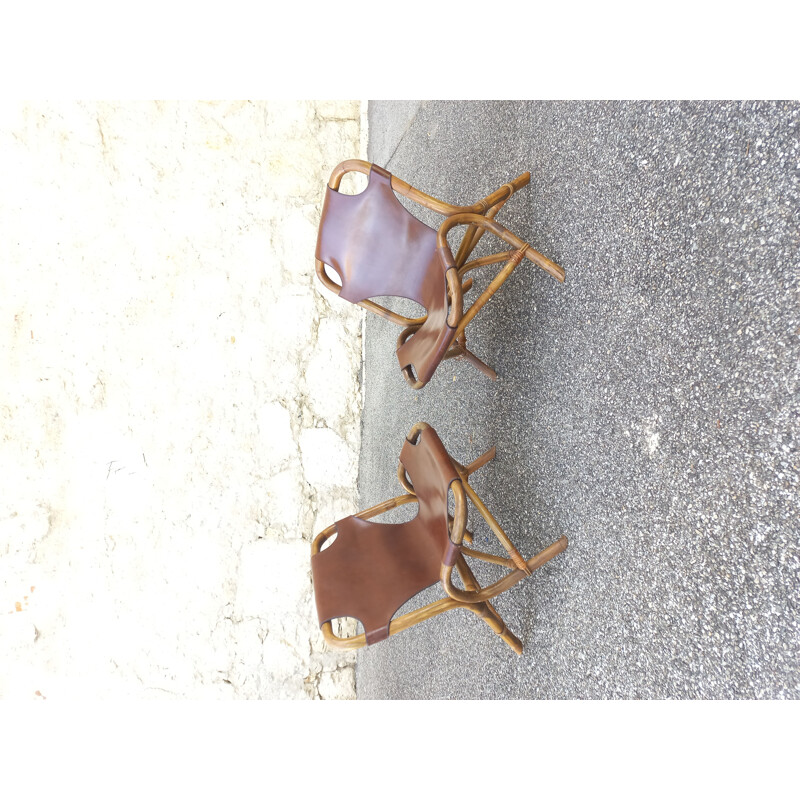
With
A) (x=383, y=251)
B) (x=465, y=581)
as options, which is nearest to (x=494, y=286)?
(x=383, y=251)

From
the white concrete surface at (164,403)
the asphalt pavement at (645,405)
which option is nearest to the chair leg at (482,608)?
the asphalt pavement at (645,405)

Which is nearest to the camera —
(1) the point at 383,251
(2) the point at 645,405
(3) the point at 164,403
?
(2) the point at 645,405

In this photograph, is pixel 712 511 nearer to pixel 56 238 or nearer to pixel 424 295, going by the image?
pixel 424 295

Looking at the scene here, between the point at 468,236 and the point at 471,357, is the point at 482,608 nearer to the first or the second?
the point at 471,357

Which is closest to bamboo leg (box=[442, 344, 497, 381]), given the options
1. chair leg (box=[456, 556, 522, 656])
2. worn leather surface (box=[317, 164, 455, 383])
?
worn leather surface (box=[317, 164, 455, 383])

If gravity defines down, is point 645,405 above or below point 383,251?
below

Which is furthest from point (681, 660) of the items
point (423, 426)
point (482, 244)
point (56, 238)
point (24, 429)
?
point (56, 238)
